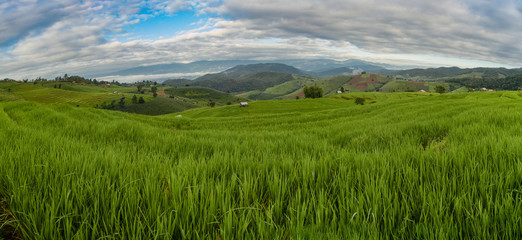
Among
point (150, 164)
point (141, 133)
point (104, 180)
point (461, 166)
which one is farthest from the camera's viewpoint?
point (141, 133)

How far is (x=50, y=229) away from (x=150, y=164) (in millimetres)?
1191

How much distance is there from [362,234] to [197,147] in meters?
3.49

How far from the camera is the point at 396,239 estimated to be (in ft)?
4.20

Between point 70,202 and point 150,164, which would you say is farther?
point 150,164

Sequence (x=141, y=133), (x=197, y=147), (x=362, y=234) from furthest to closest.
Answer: (x=141, y=133)
(x=197, y=147)
(x=362, y=234)

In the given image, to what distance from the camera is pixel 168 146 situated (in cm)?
426

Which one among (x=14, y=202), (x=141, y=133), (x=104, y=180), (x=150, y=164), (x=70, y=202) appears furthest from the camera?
(x=141, y=133)

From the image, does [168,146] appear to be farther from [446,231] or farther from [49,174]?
[446,231]

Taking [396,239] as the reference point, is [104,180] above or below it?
above

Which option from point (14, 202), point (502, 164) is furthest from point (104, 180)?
point (502, 164)

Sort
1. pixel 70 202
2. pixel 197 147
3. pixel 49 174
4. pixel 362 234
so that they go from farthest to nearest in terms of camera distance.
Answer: pixel 197 147 < pixel 49 174 < pixel 70 202 < pixel 362 234

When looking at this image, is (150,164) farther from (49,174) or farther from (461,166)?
(461,166)

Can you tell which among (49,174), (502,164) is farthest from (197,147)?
(502,164)

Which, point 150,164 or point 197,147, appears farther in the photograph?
point 197,147
